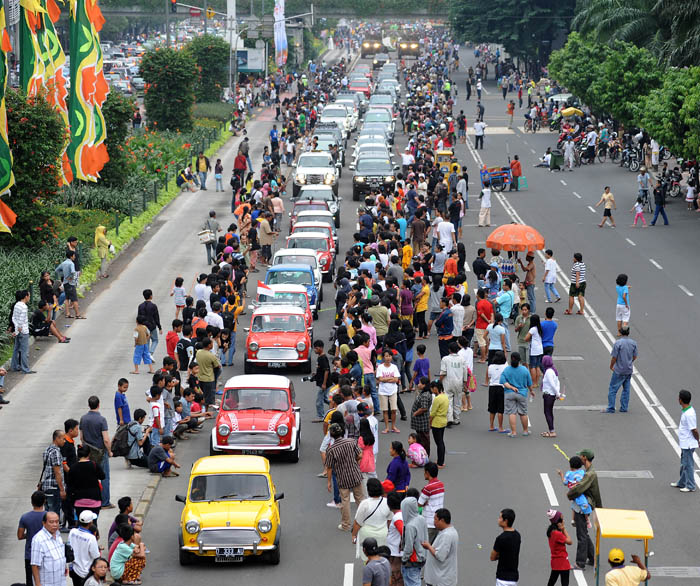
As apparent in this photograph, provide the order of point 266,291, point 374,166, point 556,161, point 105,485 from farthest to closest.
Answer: point 556,161
point 374,166
point 266,291
point 105,485

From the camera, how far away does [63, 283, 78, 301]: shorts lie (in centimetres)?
3097

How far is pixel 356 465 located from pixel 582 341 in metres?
12.0

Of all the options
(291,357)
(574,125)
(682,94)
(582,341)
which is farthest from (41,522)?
(574,125)

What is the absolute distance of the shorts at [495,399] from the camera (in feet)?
73.2

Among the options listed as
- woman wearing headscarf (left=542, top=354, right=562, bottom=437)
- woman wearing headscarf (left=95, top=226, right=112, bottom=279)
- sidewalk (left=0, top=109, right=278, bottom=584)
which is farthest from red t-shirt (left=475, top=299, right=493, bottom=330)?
woman wearing headscarf (left=95, top=226, right=112, bottom=279)

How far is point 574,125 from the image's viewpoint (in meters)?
68.2

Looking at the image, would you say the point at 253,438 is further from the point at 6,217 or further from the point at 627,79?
the point at 627,79

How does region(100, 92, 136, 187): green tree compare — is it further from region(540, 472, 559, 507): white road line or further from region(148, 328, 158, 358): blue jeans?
region(540, 472, 559, 507): white road line

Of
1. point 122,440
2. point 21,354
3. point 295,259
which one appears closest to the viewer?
point 122,440

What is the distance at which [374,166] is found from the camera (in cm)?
5103

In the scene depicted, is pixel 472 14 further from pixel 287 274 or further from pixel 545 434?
pixel 545 434

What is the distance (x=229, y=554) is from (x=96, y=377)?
1062 centimetres

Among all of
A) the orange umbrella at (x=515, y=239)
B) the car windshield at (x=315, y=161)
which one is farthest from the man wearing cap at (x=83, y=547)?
the car windshield at (x=315, y=161)

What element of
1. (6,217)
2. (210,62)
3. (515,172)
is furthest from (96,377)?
(210,62)
